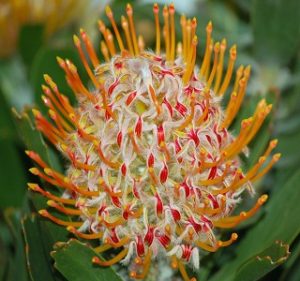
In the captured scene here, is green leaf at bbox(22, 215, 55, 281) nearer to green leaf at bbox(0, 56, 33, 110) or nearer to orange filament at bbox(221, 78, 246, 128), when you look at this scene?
orange filament at bbox(221, 78, 246, 128)

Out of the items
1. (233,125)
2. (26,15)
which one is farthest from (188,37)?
(26,15)

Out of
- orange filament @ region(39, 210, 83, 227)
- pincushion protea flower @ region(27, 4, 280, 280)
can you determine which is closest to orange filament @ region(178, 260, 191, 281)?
pincushion protea flower @ region(27, 4, 280, 280)

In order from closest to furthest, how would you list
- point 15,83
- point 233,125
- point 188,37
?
point 188,37
point 233,125
point 15,83

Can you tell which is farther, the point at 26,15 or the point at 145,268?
the point at 26,15

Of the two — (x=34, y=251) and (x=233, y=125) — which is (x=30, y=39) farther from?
(x=34, y=251)

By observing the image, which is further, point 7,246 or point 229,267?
point 7,246

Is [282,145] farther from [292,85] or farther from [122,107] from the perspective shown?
[122,107]

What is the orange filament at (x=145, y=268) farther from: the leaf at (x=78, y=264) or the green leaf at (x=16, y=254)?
the green leaf at (x=16, y=254)

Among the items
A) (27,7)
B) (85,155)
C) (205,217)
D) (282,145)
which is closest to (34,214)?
(85,155)
